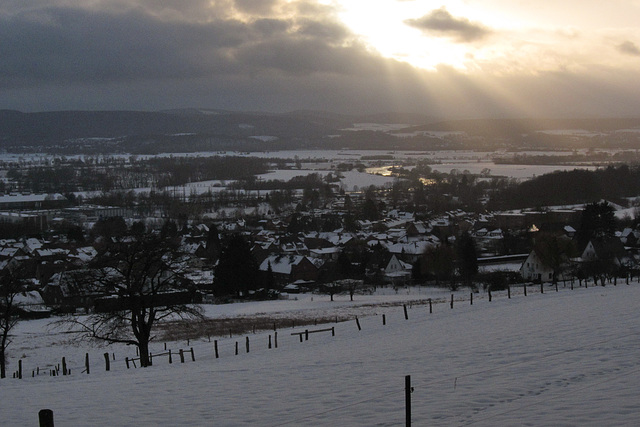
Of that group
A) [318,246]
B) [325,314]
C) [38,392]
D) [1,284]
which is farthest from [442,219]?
[38,392]

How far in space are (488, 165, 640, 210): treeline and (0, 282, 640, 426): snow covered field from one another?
8180cm

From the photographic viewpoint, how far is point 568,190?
100625mm

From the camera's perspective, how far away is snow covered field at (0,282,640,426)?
8273 millimetres

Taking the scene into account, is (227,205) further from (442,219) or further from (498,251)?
(498,251)

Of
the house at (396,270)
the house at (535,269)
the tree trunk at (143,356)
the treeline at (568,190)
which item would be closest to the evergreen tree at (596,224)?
the house at (535,269)

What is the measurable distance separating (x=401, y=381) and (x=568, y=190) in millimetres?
98000

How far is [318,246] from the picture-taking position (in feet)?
216

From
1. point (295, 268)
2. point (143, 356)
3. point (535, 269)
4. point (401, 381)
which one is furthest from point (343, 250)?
point (401, 381)

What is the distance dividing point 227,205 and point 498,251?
5874 cm

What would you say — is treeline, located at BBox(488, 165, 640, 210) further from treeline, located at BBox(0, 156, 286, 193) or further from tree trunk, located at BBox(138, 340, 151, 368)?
tree trunk, located at BBox(138, 340, 151, 368)

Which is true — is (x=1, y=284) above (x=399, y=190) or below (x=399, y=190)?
below

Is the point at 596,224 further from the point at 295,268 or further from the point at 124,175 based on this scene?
the point at 124,175

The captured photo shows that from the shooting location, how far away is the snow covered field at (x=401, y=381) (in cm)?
827

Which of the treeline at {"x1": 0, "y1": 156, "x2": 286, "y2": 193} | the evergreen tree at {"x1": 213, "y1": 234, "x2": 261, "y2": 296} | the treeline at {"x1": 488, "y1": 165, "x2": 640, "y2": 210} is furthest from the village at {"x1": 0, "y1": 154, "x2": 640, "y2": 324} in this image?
the treeline at {"x1": 0, "y1": 156, "x2": 286, "y2": 193}
